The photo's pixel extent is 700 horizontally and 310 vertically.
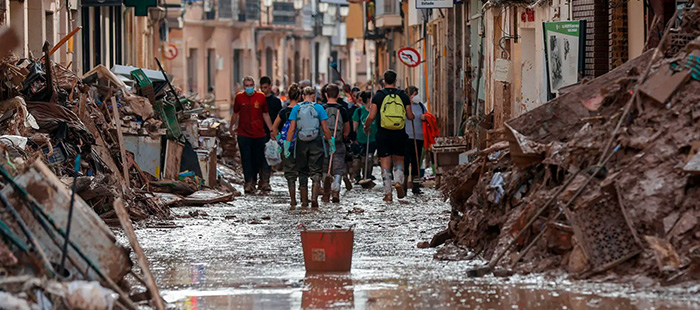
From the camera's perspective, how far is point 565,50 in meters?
16.2

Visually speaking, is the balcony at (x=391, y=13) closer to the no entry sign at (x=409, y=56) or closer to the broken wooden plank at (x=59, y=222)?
the no entry sign at (x=409, y=56)

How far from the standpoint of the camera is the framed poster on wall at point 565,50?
15.9 metres

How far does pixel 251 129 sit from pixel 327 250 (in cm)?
972

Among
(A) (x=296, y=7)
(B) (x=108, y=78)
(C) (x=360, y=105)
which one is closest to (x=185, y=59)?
(A) (x=296, y=7)

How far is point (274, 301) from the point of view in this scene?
8609 millimetres

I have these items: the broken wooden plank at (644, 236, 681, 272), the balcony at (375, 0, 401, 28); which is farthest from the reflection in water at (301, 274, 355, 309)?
the balcony at (375, 0, 401, 28)

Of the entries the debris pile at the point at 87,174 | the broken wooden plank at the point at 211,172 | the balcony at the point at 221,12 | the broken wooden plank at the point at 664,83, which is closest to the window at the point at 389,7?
the balcony at the point at 221,12

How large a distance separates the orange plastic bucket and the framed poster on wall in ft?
21.8

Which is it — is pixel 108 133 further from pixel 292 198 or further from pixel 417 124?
pixel 417 124

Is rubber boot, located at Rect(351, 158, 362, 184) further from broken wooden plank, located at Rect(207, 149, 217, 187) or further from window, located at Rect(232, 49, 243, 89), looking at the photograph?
window, located at Rect(232, 49, 243, 89)

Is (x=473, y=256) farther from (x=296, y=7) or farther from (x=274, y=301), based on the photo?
(x=296, y=7)

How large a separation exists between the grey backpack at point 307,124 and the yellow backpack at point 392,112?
50.6 inches

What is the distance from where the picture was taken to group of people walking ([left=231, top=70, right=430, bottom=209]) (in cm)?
1664

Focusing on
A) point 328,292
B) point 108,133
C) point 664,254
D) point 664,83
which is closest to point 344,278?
point 328,292
